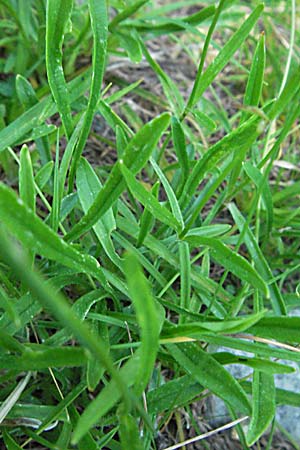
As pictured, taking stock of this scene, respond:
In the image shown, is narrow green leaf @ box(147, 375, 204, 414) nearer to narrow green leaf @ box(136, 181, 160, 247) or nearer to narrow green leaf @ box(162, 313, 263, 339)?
narrow green leaf @ box(162, 313, 263, 339)

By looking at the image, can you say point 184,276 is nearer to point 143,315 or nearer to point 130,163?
point 130,163

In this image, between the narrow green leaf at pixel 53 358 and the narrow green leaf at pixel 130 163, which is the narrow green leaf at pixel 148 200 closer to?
the narrow green leaf at pixel 130 163

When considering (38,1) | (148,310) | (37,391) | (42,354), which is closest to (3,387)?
(37,391)

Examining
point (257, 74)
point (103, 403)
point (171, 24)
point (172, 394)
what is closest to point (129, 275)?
point (103, 403)

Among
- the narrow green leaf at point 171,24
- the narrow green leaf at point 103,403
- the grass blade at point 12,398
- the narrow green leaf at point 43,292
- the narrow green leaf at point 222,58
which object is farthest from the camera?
the narrow green leaf at point 171,24

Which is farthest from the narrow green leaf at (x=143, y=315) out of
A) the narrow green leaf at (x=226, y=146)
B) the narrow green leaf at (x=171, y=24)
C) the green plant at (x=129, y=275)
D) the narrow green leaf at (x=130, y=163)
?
the narrow green leaf at (x=171, y=24)

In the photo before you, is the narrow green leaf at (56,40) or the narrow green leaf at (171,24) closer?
the narrow green leaf at (56,40)
